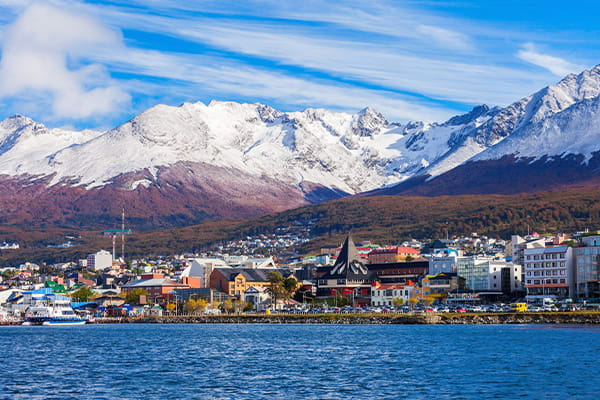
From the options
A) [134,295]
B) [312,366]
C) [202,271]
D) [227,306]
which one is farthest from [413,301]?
[312,366]

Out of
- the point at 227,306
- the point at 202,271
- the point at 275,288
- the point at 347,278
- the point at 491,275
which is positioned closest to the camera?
the point at 491,275

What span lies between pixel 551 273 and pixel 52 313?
83.3 metres

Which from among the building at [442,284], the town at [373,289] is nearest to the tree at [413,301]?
the town at [373,289]

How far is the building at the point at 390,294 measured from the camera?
155325 millimetres

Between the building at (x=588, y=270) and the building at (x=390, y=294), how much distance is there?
31.4 meters

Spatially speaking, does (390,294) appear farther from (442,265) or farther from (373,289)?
(442,265)

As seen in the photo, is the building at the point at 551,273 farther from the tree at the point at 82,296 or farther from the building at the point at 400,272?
the tree at the point at 82,296

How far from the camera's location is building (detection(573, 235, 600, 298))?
134 m

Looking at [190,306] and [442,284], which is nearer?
[190,306]

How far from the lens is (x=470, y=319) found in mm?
112312

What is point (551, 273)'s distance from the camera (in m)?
139

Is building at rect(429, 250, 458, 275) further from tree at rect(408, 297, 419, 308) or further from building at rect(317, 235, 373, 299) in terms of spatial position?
tree at rect(408, 297, 419, 308)

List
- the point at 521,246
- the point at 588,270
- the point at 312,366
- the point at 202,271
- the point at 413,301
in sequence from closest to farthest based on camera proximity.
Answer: the point at 312,366 < the point at 588,270 < the point at 413,301 < the point at 521,246 < the point at 202,271

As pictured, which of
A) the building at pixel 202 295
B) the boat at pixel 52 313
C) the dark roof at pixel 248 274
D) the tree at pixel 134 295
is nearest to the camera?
the boat at pixel 52 313
